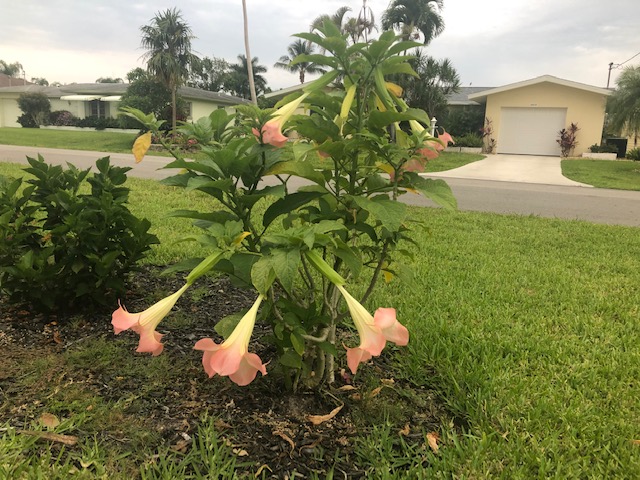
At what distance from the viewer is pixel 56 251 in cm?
269

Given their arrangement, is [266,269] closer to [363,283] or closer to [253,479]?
[253,479]

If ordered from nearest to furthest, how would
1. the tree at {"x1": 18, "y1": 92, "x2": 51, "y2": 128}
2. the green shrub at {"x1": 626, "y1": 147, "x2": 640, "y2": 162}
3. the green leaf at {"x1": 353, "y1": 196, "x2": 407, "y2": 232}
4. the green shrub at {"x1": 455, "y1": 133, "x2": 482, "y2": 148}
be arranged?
the green leaf at {"x1": 353, "y1": 196, "x2": 407, "y2": 232}
the green shrub at {"x1": 626, "y1": 147, "x2": 640, "y2": 162}
the green shrub at {"x1": 455, "y1": 133, "x2": 482, "y2": 148}
the tree at {"x1": 18, "y1": 92, "x2": 51, "y2": 128}

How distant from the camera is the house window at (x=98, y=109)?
3912cm

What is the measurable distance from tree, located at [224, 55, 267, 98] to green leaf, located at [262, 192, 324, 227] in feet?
163

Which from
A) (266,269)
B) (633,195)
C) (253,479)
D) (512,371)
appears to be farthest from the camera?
(633,195)

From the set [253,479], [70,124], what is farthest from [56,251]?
[70,124]

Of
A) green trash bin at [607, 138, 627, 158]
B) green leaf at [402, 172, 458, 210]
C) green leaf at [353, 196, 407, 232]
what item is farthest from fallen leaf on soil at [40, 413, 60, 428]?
green trash bin at [607, 138, 627, 158]

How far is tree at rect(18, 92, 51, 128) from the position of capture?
36.9 m

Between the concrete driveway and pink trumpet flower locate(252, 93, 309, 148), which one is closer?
pink trumpet flower locate(252, 93, 309, 148)

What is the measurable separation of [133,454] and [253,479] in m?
0.46

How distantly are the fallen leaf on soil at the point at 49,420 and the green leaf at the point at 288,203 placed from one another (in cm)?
112

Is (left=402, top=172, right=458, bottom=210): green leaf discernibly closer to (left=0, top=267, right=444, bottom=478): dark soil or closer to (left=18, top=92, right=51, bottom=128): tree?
(left=0, top=267, right=444, bottom=478): dark soil

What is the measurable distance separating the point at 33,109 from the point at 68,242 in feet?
137

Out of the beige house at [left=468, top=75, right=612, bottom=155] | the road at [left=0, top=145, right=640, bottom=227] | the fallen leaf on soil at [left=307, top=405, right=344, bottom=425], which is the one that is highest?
the beige house at [left=468, top=75, right=612, bottom=155]
